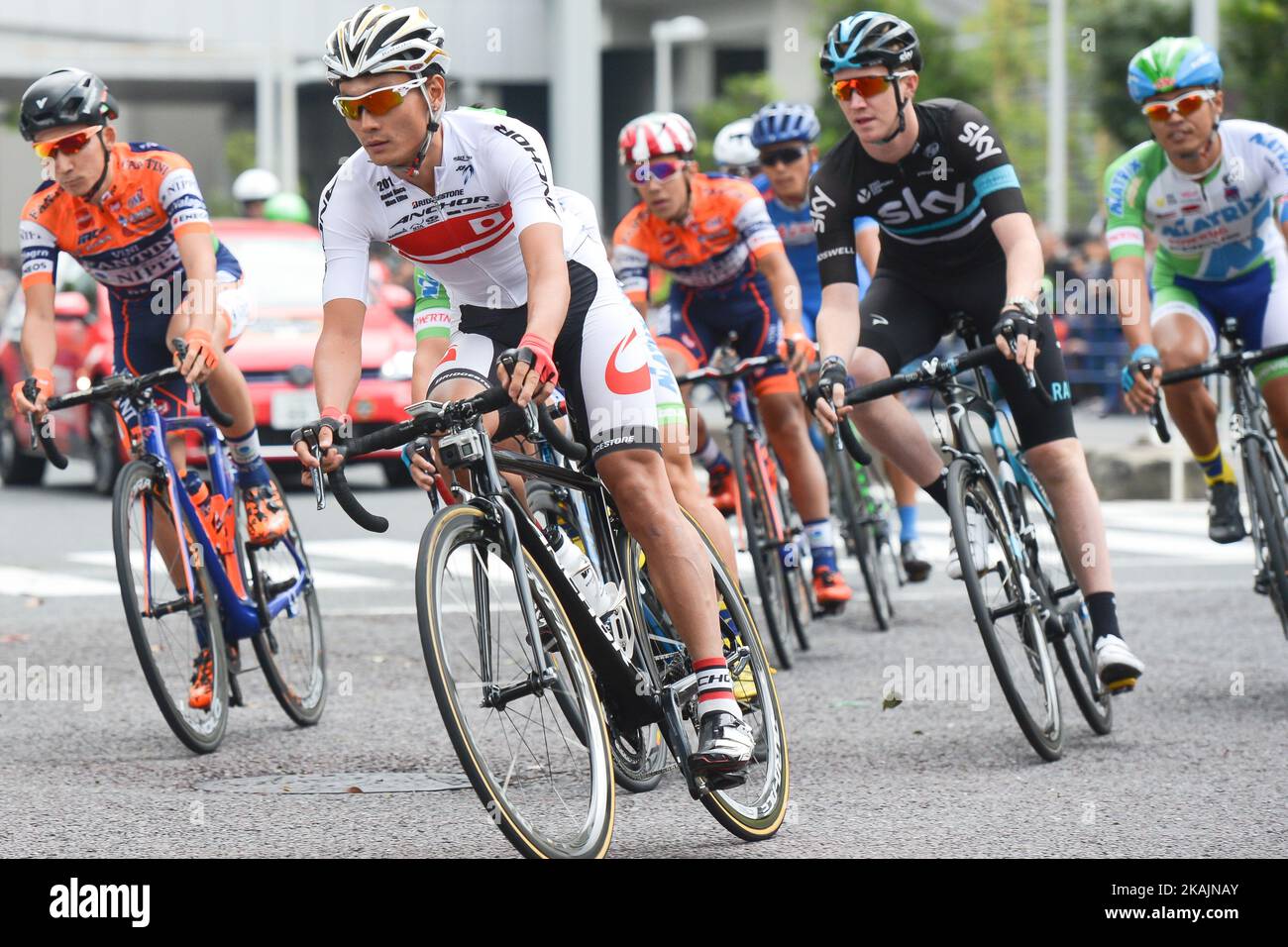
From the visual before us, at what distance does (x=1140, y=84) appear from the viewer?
24.9 feet

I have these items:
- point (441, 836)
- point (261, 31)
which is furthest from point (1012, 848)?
point (261, 31)

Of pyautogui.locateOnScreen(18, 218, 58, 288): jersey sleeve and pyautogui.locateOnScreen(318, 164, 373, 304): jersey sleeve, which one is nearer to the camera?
pyautogui.locateOnScreen(318, 164, 373, 304): jersey sleeve

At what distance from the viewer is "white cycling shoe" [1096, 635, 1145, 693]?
6.61 m

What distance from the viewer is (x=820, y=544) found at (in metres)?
9.46

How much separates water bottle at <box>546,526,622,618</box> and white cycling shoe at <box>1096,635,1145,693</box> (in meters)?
2.00

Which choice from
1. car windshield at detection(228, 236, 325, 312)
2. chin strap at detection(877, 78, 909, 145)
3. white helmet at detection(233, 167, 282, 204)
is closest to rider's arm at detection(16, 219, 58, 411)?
chin strap at detection(877, 78, 909, 145)

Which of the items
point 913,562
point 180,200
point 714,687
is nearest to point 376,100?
point 714,687

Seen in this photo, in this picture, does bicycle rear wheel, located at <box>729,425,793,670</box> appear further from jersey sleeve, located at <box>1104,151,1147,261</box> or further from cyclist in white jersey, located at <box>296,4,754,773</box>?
cyclist in white jersey, located at <box>296,4,754,773</box>

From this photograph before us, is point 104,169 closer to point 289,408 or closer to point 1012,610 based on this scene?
point 1012,610

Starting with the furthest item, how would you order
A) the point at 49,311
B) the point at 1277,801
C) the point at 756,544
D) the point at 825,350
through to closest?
the point at 756,544, the point at 49,311, the point at 825,350, the point at 1277,801

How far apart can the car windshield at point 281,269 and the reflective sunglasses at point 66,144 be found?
979cm

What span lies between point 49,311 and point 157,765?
1.66 metres

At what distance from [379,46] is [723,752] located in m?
1.89
